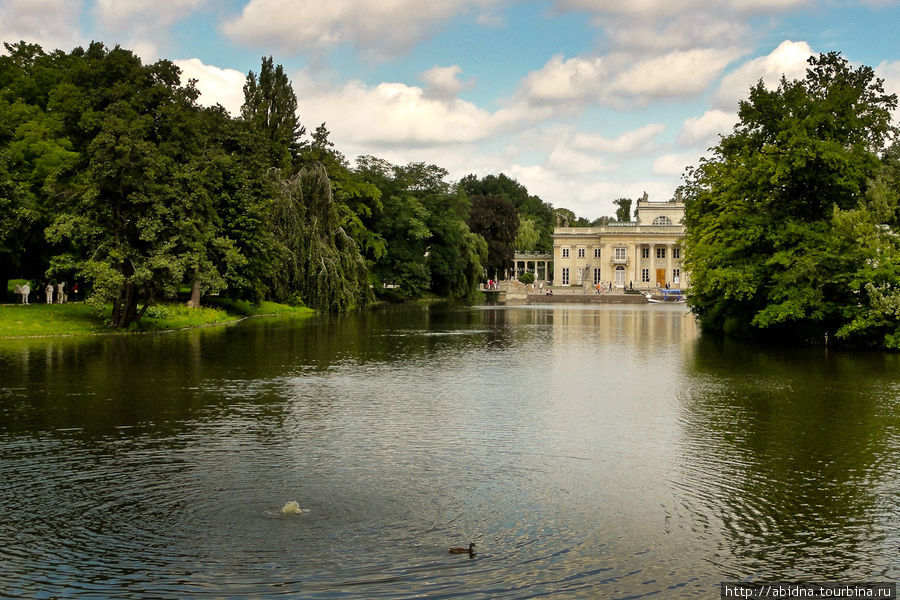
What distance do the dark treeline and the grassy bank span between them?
0.92 metres

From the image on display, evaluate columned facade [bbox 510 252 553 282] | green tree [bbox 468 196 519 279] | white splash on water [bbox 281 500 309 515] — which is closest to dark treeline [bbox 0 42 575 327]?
white splash on water [bbox 281 500 309 515]

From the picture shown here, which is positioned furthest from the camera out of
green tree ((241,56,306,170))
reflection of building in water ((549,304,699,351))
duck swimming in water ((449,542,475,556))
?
green tree ((241,56,306,170))

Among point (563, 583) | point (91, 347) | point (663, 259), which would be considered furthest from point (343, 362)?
point (663, 259)

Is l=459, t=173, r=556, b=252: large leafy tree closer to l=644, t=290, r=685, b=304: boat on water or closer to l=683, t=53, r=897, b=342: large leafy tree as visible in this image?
l=644, t=290, r=685, b=304: boat on water

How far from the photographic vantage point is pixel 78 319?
37469 millimetres

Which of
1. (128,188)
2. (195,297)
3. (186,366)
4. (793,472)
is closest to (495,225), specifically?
(195,297)

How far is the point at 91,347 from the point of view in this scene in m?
29.9

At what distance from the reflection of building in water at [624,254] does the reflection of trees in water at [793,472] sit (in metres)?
103

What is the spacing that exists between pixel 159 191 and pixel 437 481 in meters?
27.8

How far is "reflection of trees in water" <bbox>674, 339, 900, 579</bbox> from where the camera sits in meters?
Result: 9.11

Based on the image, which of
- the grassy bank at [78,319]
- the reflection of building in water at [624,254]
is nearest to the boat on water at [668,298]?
the reflection of building in water at [624,254]

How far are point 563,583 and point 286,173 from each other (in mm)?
50852

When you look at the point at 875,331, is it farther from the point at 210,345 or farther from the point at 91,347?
the point at 91,347

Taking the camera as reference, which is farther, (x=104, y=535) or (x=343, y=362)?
(x=343, y=362)
